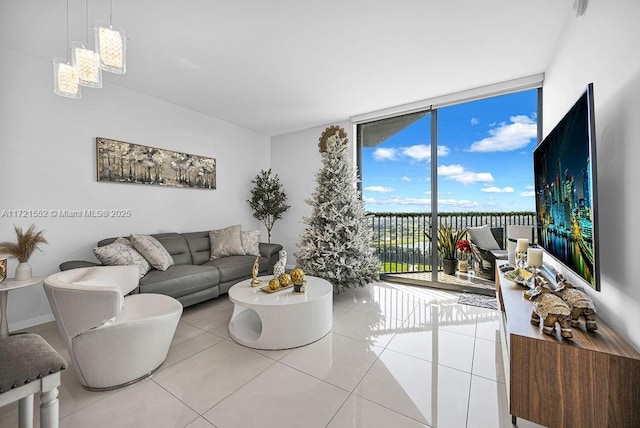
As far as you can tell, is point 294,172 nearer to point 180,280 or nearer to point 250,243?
point 250,243

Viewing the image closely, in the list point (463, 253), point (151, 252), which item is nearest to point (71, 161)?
point (151, 252)

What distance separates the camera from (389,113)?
4.07 metres

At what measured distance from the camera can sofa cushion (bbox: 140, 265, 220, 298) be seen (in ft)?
8.69

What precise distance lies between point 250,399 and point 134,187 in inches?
123

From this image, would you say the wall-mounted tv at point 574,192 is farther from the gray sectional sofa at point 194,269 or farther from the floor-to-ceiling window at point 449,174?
the gray sectional sofa at point 194,269

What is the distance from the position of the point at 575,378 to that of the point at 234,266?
327 cm

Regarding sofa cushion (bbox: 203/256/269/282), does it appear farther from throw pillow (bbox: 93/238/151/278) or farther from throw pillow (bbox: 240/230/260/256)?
throw pillow (bbox: 93/238/151/278)

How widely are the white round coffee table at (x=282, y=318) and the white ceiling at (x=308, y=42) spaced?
237 cm

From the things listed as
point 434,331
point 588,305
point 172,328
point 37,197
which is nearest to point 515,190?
point 434,331

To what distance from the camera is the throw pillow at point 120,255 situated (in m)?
2.67

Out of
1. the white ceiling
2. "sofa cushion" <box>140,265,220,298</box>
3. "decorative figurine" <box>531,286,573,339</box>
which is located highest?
the white ceiling

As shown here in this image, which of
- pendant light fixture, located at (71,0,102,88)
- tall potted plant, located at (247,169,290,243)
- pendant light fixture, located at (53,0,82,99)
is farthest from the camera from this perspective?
tall potted plant, located at (247,169,290,243)

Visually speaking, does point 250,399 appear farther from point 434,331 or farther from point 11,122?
point 11,122

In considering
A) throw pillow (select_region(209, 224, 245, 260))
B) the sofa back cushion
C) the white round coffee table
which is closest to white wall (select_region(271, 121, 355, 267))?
throw pillow (select_region(209, 224, 245, 260))
